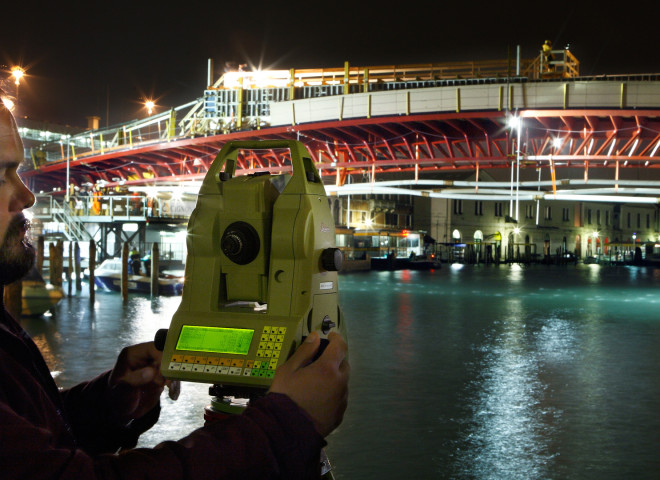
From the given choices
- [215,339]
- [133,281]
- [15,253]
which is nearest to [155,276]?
[133,281]

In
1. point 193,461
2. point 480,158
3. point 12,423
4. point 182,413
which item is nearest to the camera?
point 12,423

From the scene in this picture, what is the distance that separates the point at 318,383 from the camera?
1.90m

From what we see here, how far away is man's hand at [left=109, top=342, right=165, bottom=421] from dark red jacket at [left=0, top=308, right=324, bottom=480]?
604mm

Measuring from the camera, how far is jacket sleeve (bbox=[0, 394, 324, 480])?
5.08 feet

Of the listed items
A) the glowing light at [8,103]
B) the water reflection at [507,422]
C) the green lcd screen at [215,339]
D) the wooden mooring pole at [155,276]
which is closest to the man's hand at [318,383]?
the green lcd screen at [215,339]

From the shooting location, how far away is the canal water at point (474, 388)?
7449mm

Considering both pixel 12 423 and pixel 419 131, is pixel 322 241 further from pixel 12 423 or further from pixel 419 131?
pixel 419 131

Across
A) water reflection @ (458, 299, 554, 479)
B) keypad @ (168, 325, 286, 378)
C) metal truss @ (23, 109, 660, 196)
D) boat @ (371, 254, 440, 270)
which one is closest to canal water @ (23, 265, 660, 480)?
water reflection @ (458, 299, 554, 479)

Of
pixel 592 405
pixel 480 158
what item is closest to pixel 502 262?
pixel 480 158

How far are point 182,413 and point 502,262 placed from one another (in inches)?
3560

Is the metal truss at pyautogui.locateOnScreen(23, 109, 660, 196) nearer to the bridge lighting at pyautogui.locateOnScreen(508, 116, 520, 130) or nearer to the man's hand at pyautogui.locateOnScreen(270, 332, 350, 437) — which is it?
the bridge lighting at pyautogui.locateOnScreen(508, 116, 520, 130)

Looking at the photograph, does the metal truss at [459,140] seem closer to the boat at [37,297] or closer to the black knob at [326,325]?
the boat at [37,297]

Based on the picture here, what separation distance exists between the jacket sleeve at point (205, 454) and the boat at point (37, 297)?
2068 cm

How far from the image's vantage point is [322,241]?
2.65m
